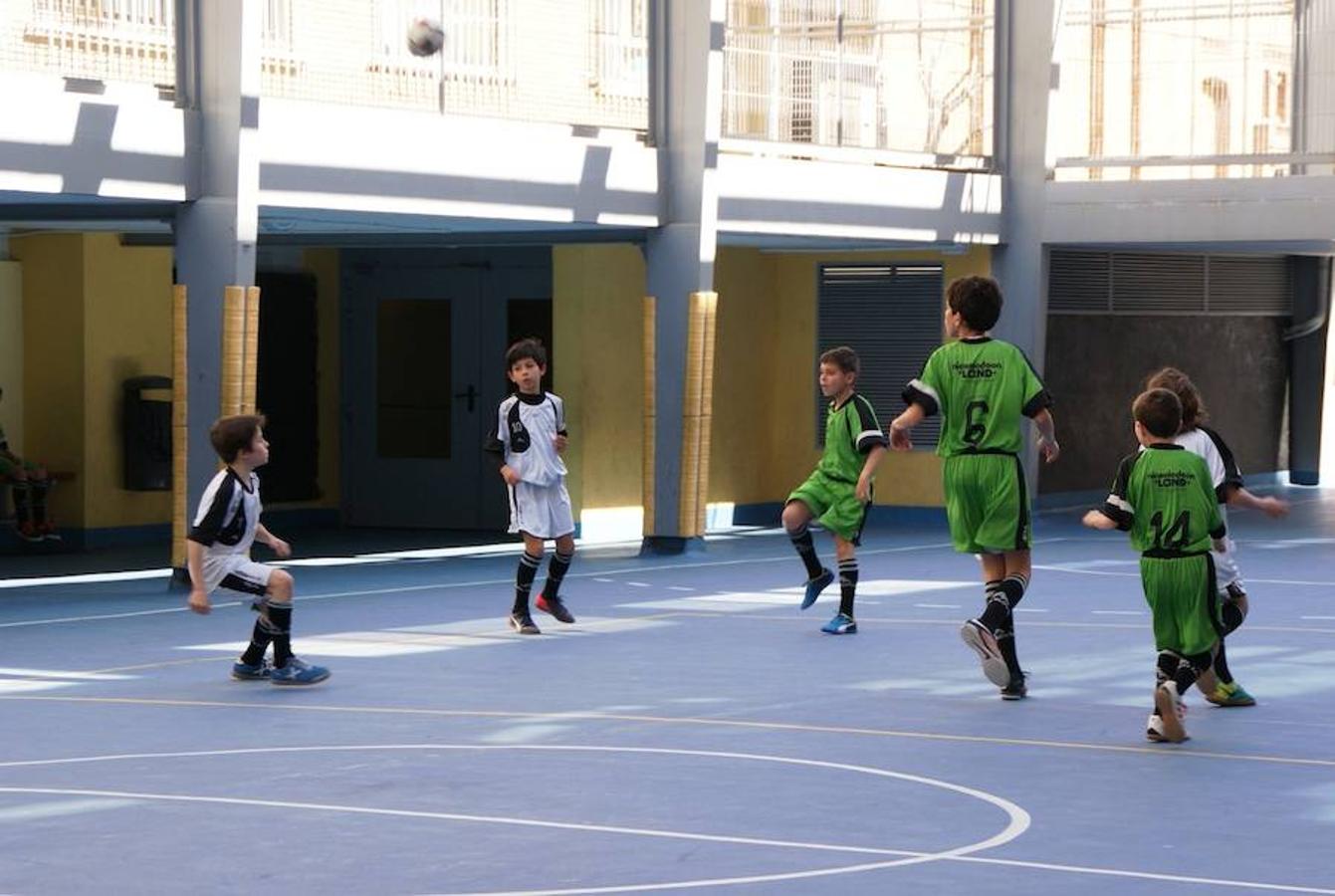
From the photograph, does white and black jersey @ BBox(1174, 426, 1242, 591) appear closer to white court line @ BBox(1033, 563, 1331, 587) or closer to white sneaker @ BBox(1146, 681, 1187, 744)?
white sneaker @ BBox(1146, 681, 1187, 744)

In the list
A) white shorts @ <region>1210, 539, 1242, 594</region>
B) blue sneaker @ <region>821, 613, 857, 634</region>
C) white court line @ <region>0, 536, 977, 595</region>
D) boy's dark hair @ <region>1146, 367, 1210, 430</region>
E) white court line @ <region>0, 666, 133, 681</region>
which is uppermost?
boy's dark hair @ <region>1146, 367, 1210, 430</region>

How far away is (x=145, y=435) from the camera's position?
69.0 feet

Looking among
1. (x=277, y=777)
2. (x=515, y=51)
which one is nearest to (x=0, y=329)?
(x=515, y=51)

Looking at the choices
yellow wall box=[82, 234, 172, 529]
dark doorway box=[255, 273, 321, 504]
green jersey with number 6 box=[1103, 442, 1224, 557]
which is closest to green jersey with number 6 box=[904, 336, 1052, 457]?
green jersey with number 6 box=[1103, 442, 1224, 557]

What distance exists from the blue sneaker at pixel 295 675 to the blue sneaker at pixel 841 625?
11.2ft

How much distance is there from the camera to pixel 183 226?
1591cm

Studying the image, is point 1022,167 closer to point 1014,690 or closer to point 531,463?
point 531,463

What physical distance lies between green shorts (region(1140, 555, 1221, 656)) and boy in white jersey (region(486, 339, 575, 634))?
4727 mm

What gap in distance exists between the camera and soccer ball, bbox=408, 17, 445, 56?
17578 millimetres

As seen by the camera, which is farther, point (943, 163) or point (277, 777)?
point (943, 163)

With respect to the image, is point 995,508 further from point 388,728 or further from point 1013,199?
point 1013,199

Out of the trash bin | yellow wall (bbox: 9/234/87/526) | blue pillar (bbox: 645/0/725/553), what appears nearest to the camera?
blue pillar (bbox: 645/0/725/553)

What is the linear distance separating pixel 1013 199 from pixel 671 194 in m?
4.98

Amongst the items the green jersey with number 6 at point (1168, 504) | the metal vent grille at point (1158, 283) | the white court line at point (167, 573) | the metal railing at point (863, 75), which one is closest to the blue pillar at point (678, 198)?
the white court line at point (167, 573)
